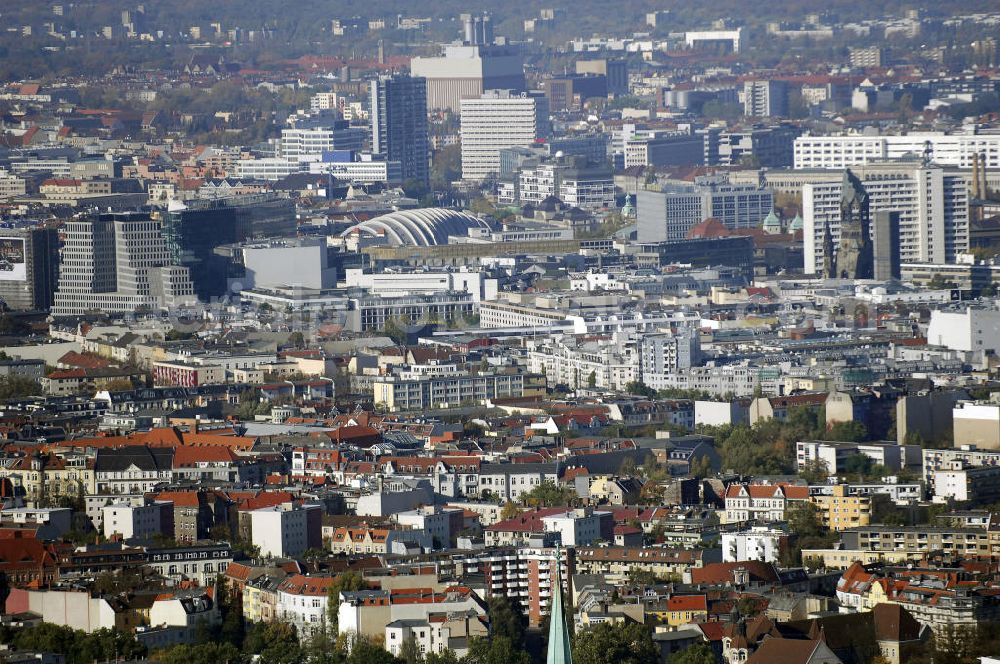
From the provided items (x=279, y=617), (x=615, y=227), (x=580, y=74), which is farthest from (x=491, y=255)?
(x=580, y=74)

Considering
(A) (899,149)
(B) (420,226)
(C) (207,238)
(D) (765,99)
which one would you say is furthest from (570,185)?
(D) (765,99)

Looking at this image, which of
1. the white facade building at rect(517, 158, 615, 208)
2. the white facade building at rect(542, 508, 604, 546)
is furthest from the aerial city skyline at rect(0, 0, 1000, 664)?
the white facade building at rect(517, 158, 615, 208)

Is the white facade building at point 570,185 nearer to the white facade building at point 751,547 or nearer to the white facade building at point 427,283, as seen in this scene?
the white facade building at point 427,283

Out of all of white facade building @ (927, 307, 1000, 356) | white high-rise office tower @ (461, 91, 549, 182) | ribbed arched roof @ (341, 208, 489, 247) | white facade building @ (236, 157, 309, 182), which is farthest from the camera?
white high-rise office tower @ (461, 91, 549, 182)

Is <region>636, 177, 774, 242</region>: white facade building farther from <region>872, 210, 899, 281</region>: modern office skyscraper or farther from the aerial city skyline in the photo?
<region>872, 210, 899, 281</region>: modern office skyscraper

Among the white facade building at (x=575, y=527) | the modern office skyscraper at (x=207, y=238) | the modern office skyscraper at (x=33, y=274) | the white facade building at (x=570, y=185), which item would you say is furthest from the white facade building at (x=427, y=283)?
the white facade building at (x=575, y=527)

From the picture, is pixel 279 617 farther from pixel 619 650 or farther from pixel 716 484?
pixel 716 484

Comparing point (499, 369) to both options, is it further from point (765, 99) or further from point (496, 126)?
point (765, 99)
